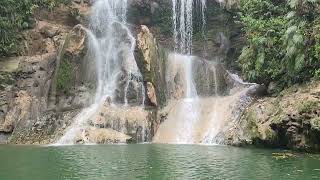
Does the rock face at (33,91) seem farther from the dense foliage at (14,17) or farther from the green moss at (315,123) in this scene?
the green moss at (315,123)

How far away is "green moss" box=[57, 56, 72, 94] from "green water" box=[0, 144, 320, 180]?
954 centimetres

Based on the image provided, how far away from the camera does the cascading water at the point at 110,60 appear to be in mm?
34875

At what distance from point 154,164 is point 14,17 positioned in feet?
83.3

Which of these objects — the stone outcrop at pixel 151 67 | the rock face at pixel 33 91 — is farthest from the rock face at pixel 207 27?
the rock face at pixel 33 91

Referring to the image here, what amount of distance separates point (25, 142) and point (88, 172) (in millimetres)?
16118

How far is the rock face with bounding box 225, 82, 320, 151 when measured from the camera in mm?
24078

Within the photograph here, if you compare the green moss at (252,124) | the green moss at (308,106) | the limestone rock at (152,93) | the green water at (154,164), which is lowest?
the green water at (154,164)

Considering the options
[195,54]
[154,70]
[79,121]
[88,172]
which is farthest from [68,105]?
[88,172]

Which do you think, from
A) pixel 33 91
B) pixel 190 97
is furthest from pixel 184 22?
pixel 33 91

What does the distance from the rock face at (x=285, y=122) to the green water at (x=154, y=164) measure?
1360 millimetres

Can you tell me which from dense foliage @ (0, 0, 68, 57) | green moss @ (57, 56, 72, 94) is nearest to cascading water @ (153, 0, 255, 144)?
green moss @ (57, 56, 72, 94)

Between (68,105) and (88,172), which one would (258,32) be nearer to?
(68,105)

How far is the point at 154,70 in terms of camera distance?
3616 cm

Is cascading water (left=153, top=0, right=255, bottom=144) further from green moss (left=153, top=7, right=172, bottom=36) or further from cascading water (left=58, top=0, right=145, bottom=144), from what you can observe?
cascading water (left=58, top=0, right=145, bottom=144)
